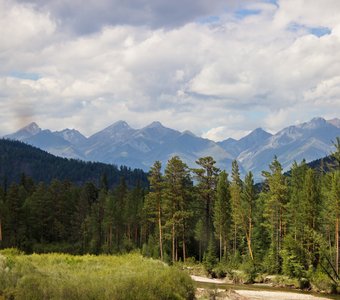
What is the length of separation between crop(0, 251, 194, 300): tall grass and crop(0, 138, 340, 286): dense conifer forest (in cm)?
2117

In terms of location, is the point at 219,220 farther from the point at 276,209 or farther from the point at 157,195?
the point at 276,209

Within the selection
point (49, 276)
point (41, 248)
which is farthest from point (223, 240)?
point (49, 276)

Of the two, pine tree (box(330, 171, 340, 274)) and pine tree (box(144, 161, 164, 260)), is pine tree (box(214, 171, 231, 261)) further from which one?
pine tree (box(330, 171, 340, 274))

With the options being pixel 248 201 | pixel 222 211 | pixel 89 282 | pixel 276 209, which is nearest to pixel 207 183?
pixel 222 211

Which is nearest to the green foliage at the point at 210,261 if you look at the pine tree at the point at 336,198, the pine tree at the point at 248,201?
the pine tree at the point at 248,201

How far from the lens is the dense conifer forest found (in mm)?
58312

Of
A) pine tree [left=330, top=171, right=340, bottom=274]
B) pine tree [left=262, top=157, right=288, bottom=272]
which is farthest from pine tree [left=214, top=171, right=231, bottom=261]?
pine tree [left=330, top=171, right=340, bottom=274]

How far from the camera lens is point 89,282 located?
22.8 metres

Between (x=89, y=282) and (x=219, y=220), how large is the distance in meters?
52.3

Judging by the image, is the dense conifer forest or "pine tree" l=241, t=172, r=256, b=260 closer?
the dense conifer forest

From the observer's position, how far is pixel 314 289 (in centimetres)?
5119

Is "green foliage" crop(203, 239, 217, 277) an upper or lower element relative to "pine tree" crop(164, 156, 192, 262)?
lower

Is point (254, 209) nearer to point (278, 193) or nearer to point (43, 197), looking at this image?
point (278, 193)

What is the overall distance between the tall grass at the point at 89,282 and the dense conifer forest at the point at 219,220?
2117 centimetres
